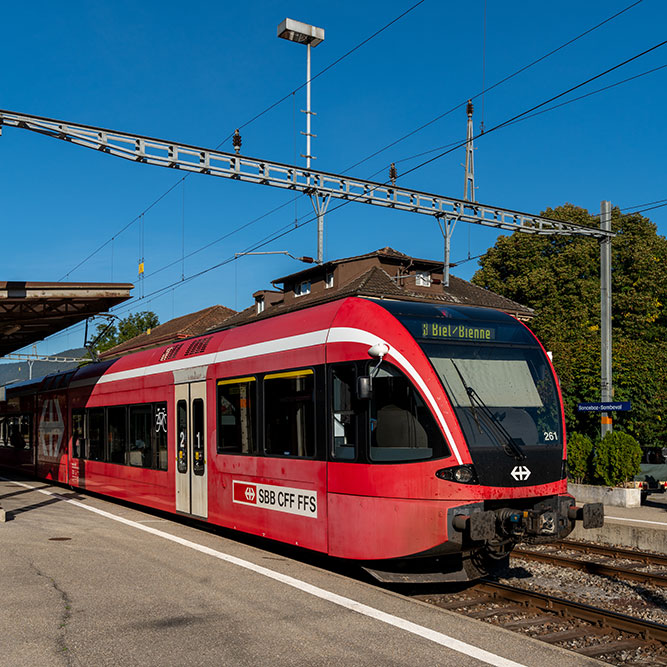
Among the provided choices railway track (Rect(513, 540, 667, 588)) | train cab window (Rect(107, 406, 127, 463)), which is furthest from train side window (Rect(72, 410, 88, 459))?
railway track (Rect(513, 540, 667, 588))

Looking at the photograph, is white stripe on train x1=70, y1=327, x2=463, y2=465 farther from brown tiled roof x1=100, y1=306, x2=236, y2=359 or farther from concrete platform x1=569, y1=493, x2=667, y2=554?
brown tiled roof x1=100, y1=306, x2=236, y2=359

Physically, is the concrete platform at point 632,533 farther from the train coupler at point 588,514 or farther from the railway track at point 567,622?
the railway track at point 567,622

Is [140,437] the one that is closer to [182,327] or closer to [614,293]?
[614,293]

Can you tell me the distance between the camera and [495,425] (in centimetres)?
855

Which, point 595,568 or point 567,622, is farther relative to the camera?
point 595,568

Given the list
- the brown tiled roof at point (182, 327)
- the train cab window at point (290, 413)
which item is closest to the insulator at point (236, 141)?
the train cab window at point (290, 413)

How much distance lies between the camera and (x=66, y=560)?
10.0 metres

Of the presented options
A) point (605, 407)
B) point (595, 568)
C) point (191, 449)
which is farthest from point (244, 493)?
point (605, 407)

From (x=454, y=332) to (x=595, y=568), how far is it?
373 centimetres

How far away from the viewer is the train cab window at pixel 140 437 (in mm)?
14469

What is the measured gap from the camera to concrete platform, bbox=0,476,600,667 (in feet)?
20.0

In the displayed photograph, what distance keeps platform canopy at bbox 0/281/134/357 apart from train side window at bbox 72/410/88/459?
7.28 ft

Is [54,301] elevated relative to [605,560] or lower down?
elevated

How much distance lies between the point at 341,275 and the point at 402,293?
4546 millimetres
